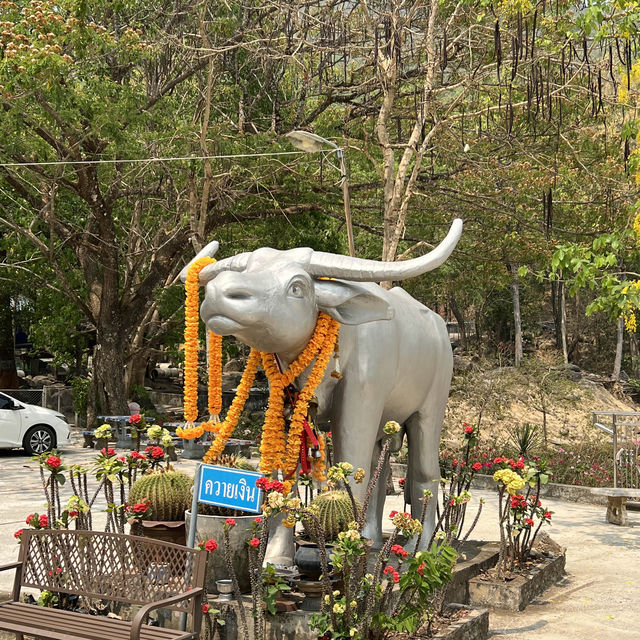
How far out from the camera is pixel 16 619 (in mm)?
4789

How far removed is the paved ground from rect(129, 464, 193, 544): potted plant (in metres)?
1.16

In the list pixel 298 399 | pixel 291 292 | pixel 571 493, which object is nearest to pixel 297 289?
pixel 291 292

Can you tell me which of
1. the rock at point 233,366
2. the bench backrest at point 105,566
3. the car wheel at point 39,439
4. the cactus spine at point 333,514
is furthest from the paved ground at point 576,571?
the rock at point 233,366

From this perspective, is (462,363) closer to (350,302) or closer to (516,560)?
(516,560)

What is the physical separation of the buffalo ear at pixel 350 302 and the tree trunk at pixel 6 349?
20.1 metres

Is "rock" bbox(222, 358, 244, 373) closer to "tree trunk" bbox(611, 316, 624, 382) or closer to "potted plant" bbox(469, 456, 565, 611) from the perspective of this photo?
"tree trunk" bbox(611, 316, 624, 382)

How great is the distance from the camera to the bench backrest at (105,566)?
494 cm

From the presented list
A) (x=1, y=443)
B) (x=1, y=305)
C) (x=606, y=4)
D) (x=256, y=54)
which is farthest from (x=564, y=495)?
(x=1, y=305)

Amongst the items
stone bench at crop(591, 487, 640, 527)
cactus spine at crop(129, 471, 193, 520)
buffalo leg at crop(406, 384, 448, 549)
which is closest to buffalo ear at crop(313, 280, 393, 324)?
buffalo leg at crop(406, 384, 448, 549)

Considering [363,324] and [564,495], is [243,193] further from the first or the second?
[363,324]

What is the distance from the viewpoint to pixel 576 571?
27.9ft

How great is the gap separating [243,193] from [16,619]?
12953 mm

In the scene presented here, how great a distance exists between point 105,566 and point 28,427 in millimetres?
11819

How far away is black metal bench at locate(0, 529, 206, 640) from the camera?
4.64 m
